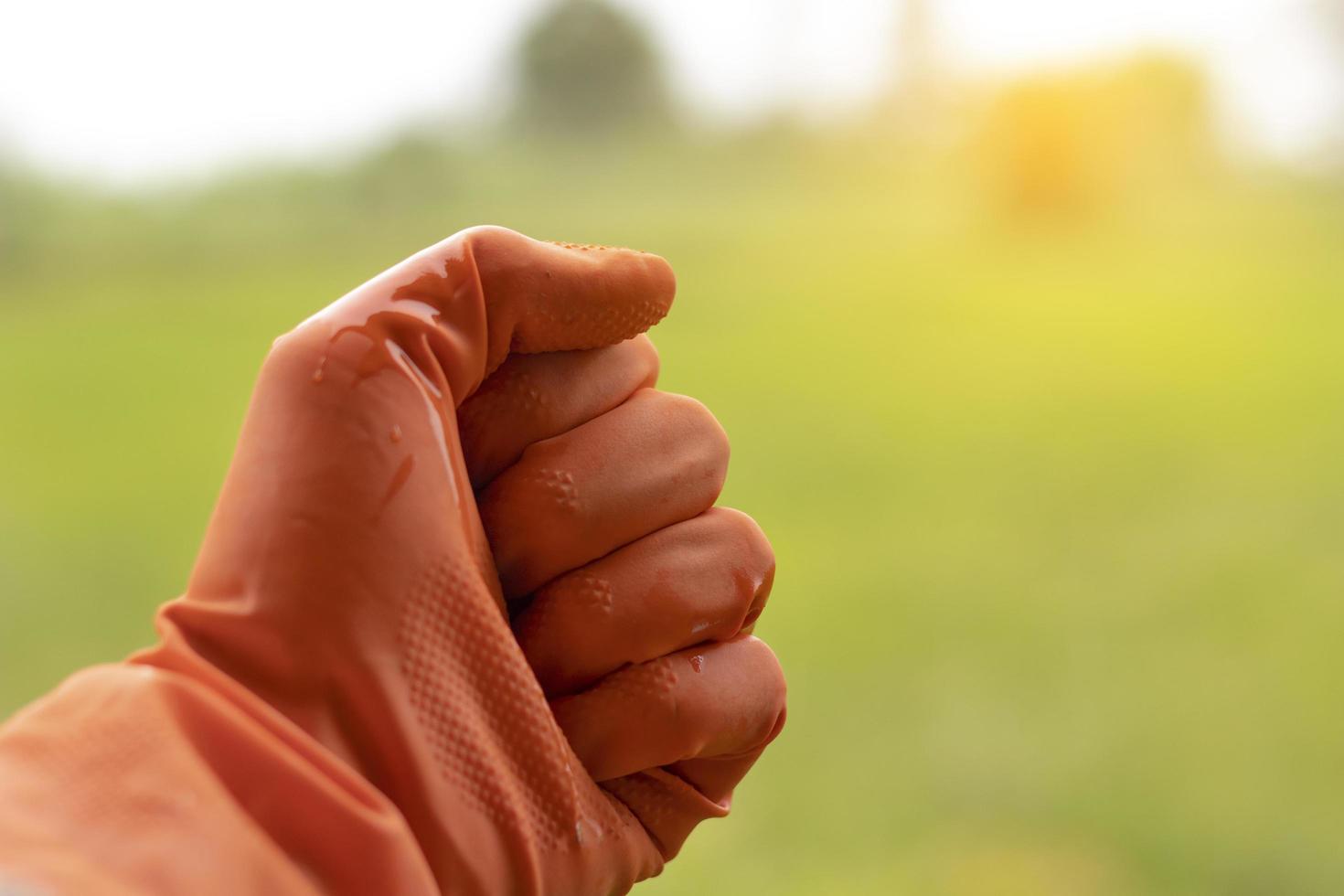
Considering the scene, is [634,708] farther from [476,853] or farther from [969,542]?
[969,542]

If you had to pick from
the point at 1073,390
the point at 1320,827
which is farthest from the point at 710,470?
the point at 1073,390

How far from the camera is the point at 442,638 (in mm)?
624

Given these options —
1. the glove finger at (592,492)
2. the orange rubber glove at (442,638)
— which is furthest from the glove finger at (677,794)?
the glove finger at (592,492)

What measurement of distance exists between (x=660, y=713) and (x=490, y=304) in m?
0.27

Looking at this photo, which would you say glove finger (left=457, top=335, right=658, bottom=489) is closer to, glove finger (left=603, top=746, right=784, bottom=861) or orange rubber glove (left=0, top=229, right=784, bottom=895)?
orange rubber glove (left=0, top=229, right=784, bottom=895)

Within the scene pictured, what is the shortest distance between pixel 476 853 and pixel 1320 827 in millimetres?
3625

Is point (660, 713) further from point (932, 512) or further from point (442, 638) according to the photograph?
point (932, 512)

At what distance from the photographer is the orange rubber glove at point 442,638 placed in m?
0.55

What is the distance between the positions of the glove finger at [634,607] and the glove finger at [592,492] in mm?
13

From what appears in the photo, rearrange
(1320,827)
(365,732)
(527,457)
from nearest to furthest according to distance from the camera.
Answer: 1. (365,732)
2. (527,457)
3. (1320,827)

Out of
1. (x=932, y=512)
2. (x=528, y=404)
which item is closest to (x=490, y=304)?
(x=528, y=404)

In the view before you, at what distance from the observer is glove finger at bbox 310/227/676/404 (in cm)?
63

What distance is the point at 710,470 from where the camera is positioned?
0.75 meters

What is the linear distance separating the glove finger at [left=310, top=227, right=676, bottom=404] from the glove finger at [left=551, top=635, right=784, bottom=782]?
0.20 meters
